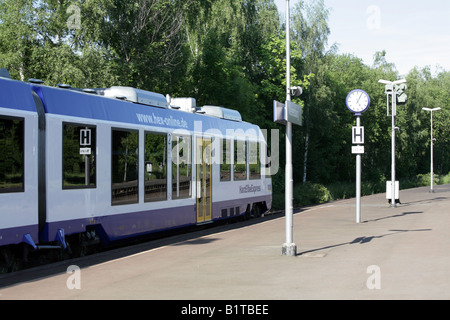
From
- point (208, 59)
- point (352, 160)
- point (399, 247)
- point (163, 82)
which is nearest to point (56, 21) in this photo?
point (163, 82)

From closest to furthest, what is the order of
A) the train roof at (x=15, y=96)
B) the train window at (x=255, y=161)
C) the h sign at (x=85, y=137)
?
the train roof at (x=15, y=96) < the h sign at (x=85, y=137) < the train window at (x=255, y=161)

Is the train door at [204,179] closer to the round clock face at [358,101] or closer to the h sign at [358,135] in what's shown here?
the h sign at [358,135]

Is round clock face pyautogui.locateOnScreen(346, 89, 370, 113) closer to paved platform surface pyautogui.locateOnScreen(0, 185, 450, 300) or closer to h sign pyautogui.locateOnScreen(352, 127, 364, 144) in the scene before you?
h sign pyautogui.locateOnScreen(352, 127, 364, 144)

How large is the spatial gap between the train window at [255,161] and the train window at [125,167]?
314 inches

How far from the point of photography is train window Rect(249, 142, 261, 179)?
71.8 ft

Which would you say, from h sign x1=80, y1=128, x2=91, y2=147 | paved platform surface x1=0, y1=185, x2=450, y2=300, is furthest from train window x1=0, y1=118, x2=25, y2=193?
h sign x1=80, y1=128, x2=91, y2=147

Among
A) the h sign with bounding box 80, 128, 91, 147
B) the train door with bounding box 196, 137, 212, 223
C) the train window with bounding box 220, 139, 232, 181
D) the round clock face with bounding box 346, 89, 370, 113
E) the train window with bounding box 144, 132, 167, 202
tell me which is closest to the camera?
the h sign with bounding box 80, 128, 91, 147

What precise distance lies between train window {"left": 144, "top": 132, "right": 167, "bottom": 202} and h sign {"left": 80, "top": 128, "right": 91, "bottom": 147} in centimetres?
241

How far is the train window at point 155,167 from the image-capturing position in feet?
48.9

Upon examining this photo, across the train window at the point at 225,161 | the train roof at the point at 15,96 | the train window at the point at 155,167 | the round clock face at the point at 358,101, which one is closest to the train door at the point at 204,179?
the train window at the point at 225,161

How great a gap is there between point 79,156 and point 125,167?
179 centimetres

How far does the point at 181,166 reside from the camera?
16641mm

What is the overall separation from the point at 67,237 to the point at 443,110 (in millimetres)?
88730

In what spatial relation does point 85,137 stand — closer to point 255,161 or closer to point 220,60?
point 255,161
